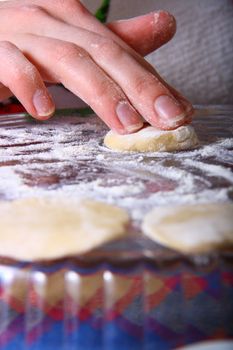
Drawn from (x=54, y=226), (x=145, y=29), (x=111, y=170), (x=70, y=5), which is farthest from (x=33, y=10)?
(x=54, y=226)

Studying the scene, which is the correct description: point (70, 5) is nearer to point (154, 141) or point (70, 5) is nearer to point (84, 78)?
point (84, 78)

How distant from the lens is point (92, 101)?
68 cm

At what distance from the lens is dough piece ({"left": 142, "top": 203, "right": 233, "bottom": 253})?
0.34 meters

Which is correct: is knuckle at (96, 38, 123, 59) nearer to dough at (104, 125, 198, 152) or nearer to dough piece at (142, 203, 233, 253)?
dough at (104, 125, 198, 152)

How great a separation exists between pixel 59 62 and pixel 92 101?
94mm

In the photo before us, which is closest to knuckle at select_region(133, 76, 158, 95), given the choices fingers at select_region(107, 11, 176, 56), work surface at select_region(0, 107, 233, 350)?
fingers at select_region(107, 11, 176, 56)

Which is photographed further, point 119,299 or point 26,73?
point 26,73

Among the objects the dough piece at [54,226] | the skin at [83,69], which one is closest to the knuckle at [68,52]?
the skin at [83,69]

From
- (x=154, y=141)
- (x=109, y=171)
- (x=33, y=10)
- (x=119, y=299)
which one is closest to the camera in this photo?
(x=119, y=299)

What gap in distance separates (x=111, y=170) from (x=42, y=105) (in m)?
0.18

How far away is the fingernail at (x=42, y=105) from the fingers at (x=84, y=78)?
1.9 inches

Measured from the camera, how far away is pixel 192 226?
14.3 inches

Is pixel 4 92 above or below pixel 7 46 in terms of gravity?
below

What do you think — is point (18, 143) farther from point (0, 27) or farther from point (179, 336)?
point (179, 336)
